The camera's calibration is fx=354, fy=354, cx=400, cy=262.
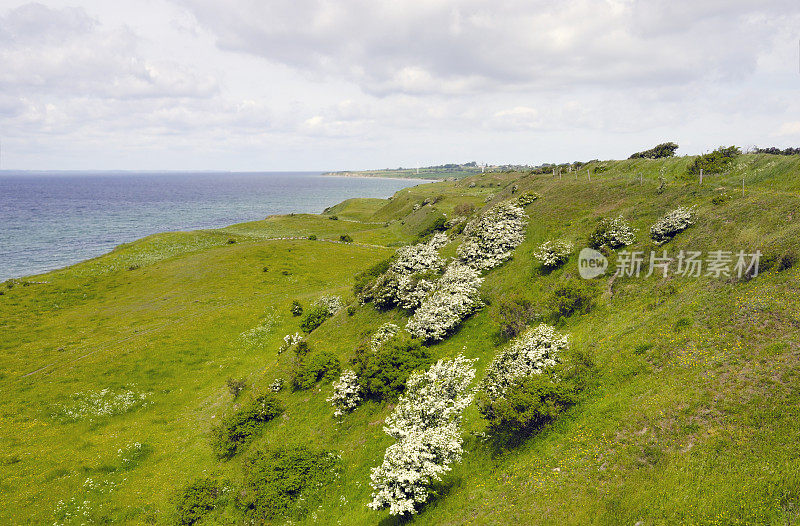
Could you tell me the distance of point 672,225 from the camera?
31.8 meters

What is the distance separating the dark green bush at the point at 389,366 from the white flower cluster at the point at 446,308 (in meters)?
1.84

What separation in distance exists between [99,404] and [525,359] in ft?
142

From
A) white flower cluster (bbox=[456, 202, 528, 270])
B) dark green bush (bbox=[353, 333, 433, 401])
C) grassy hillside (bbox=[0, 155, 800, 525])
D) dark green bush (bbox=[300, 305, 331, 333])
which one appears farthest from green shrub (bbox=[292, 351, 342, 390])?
white flower cluster (bbox=[456, 202, 528, 270])

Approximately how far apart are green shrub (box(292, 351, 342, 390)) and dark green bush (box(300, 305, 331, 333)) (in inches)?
498

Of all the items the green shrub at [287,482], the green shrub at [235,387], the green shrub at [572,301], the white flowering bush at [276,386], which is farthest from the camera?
the green shrub at [235,387]

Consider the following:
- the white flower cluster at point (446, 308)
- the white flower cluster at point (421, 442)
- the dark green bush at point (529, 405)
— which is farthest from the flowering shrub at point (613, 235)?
the white flower cluster at point (421, 442)

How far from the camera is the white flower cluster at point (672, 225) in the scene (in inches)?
1242

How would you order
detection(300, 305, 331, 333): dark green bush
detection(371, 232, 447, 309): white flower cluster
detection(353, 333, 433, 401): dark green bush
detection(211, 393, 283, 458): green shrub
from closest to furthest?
detection(353, 333, 433, 401): dark green bush
detection(211, 393, 283, 458): green shrub
detection(371, 232, 447, 309): white flower cluster
detection(300, 305, 331, 333): dark green bush

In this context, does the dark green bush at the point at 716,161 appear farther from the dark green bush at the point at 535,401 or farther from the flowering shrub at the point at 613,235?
the dark green bush at the point at 535,401

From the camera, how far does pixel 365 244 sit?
9325 centimetres

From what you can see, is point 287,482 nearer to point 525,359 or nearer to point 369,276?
point 525,359

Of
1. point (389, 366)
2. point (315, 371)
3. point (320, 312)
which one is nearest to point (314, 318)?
point (320, 312)

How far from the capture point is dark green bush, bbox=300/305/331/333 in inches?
1876

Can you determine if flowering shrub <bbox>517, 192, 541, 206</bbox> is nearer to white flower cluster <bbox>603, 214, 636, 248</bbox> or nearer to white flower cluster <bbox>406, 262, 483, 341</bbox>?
white flower cluster <bbox>603, 214, 636, 248</bbox>
